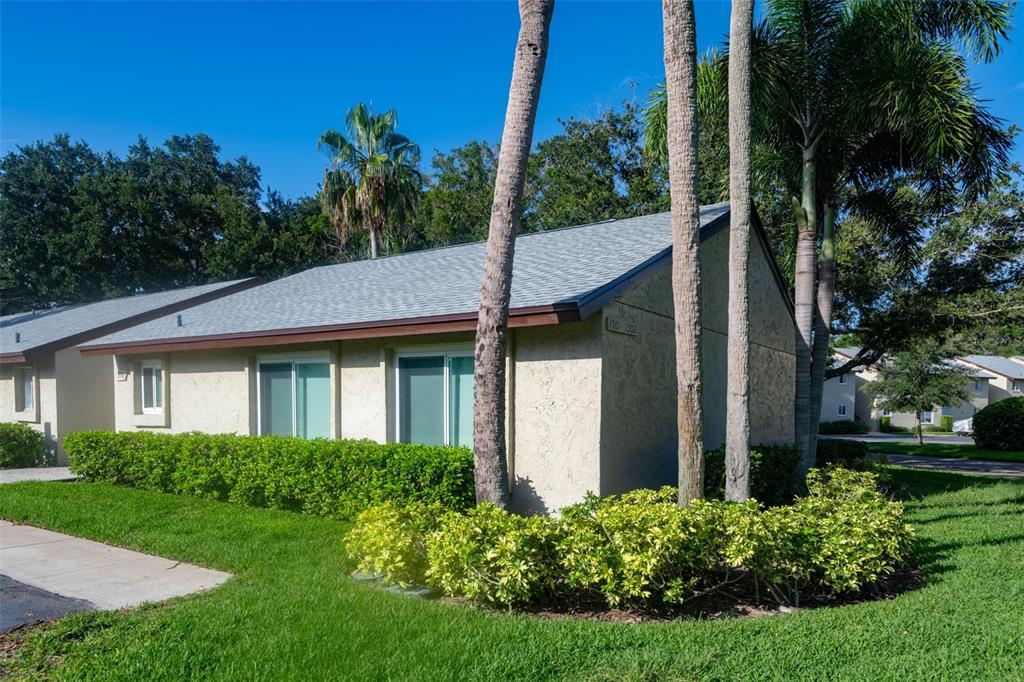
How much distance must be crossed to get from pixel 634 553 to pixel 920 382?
101 feet

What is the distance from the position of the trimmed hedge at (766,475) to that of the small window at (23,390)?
17205 mm

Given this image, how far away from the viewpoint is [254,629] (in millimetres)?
4957

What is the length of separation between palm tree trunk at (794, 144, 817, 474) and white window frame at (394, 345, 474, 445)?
230 inches

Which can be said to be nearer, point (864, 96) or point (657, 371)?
point (657, 371)

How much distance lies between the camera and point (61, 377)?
16.5 meters

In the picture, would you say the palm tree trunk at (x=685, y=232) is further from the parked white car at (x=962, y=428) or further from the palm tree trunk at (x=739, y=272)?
the parked white car at (x=962, y=428)

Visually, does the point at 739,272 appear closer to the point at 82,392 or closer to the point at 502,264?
the point at 502,264

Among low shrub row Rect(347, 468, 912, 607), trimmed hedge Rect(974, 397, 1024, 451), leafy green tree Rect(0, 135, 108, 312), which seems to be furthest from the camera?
leafy green tree Rect(0, 135, 108, 312)

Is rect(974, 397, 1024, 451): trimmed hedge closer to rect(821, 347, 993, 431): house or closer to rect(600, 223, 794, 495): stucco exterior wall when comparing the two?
rect(821, 347, 993, 431): house

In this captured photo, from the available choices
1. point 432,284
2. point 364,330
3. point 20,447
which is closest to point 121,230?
point 20,447

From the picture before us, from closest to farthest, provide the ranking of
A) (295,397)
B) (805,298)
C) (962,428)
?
(805,298), (295,397), (962,428)

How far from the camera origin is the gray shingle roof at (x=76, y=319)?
56.3 feet

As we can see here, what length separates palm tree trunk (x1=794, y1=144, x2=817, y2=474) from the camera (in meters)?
11.5

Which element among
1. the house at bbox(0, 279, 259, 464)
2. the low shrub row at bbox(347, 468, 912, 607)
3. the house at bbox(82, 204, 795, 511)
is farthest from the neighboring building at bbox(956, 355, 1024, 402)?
the house at bbox(0, 279, 259, 464)
